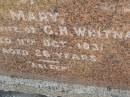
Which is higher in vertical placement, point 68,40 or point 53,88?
point 68,40

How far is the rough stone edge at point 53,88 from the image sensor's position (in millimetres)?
1755

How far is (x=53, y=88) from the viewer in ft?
6.05

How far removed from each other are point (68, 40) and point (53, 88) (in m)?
0.35

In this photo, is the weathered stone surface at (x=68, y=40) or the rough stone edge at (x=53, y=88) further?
the rough stone edge at (x=53, y=88)

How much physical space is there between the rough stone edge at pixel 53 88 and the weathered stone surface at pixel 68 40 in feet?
0.12

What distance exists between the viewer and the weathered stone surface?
4.89 feet

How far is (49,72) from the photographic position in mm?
1775

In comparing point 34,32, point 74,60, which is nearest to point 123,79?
point 74,60

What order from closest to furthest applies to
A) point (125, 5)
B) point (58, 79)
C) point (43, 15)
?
point (125, 5) < point (43, 15) < point (58, 79)

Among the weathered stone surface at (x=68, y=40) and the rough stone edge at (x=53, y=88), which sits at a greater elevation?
the weathered stone surface at (x=68, y=40)

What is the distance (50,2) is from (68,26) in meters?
0.14

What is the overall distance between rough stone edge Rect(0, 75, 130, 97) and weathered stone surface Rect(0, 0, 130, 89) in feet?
0.12

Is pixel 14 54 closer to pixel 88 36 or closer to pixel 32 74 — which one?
pixel 32 74

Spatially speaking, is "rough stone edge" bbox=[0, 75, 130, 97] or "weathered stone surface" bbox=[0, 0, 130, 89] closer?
"weathered stone surface" bbox=[0, 0, 130, 89]
